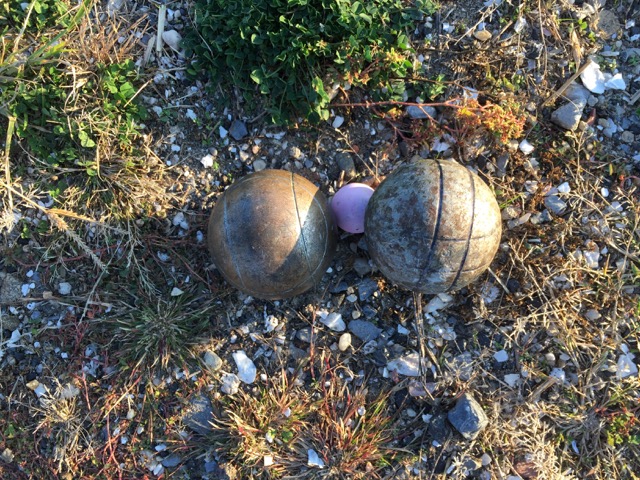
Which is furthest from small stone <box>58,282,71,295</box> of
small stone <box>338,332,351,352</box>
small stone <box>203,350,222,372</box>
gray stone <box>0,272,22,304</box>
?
small stone <box>338,332,351,352</box>

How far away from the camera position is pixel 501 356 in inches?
180

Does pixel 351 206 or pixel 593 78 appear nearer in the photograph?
pixel 351 206

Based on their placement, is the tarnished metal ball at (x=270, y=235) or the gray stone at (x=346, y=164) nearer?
the tarnished metal ball at (x=270, y=235)

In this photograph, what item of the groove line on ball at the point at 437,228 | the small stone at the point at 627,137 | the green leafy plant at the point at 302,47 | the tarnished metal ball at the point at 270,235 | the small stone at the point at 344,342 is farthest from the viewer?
the small stone at the point at 627,137

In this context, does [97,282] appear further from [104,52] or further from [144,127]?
[104,52]

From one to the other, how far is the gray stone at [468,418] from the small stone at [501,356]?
1.47ft

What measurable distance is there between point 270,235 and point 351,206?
882mm

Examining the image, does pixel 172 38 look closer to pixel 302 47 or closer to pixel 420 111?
pixel 302 47

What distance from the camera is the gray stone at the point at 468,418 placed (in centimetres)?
436

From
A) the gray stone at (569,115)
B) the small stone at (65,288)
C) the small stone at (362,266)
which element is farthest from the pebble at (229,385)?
the gray stone at (569,115)

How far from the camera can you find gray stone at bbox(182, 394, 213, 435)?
4516 millimetres

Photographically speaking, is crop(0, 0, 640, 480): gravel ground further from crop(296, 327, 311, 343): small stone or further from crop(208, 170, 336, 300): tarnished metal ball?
crop(208, 170, 336, 300): tarnished metal ball

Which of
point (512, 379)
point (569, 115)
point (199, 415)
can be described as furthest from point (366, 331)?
point (569, 115)

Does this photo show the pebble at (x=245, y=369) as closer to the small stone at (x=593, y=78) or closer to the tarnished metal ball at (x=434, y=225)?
the tarnished metal ball at (x=434, y=225)
